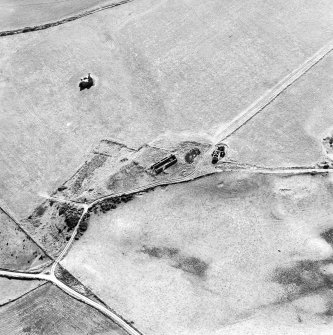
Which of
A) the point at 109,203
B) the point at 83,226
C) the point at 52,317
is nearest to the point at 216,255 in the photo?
the point at 109,203

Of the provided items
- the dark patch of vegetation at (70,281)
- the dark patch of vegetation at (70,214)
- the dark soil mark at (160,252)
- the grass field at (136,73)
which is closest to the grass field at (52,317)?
the dark patch of vegetation at (70,281)

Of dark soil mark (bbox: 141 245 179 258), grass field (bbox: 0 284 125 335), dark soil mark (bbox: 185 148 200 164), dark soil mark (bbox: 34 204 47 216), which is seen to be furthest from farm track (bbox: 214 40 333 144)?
grass field (bbox: 0 284 125 335)

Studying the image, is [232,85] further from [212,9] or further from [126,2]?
[126,2]

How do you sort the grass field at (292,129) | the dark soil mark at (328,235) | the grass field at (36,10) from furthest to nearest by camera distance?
the grass field at (36,10), the grass field at (292,129), the dark soil mark at (328,235)

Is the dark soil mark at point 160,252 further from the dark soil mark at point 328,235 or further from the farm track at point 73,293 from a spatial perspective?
the dark soil mark at point 328,235

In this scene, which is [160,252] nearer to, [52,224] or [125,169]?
[125,169]

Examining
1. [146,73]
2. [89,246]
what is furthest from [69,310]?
[146,73]
